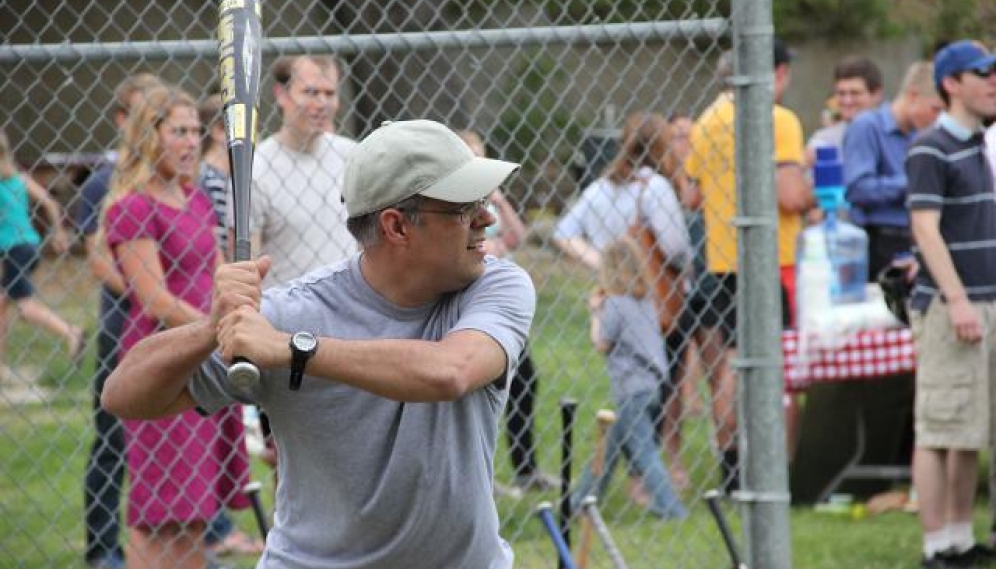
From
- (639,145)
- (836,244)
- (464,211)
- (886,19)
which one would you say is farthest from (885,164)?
(886,19)

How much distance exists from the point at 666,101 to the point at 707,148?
3624 mm

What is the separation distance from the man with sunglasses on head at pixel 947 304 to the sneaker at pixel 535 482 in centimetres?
167

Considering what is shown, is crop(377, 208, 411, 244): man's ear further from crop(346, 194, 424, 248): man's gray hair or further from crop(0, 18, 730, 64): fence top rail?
crop(0, 18, 730, 64): fence top rail

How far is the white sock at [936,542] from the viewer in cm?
630

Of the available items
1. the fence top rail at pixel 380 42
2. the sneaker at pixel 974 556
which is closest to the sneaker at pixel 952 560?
the sneaker at pixel 974 556

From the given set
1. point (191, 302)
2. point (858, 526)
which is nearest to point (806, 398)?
point (858, 526)

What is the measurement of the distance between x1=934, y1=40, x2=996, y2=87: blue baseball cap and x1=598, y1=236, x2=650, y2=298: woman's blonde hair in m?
1.46

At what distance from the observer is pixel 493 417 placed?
125 inches

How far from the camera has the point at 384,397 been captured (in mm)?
2920

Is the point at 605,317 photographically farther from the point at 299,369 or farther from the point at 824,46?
the point at 824,46

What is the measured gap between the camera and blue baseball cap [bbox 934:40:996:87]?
6.27 meters

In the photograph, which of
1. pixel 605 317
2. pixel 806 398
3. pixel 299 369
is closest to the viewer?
pixel 299 369

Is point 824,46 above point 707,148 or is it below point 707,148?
above

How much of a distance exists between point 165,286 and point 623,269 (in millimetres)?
2241
